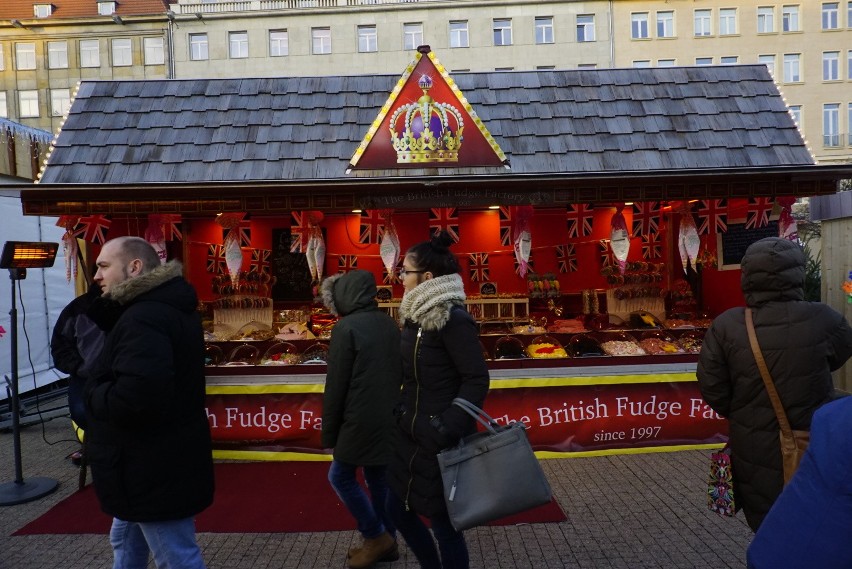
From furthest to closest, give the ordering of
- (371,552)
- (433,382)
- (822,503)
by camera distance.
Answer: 1. (371,552)
2. (433,382)
3. (822,503)

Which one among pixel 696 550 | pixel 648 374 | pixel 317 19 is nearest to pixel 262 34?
pixel 317 19

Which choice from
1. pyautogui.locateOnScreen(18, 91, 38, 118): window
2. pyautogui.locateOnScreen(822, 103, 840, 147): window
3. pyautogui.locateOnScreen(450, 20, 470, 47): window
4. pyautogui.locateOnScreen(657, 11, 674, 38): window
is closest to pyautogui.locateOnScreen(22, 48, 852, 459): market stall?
pyautogui.locateOnScreen(450, 20, 470, 47): window

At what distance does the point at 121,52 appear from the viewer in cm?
3456

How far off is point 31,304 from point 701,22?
3605 cm

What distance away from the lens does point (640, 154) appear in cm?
705

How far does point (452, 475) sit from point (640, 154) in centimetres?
544

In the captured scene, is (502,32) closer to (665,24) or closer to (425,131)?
(665,24)

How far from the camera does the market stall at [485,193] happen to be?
6.38 m

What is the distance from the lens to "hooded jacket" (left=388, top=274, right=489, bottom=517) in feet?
9.71

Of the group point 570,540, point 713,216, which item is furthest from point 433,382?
point 713,216

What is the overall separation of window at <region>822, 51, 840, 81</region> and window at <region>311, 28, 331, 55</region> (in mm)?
28301

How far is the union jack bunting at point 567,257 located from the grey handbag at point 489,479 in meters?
7.18

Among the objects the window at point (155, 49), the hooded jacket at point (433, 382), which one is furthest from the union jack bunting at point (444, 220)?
the window at point (155, 49)

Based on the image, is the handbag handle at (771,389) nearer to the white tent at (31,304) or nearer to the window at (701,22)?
the white tent at (31,304)
